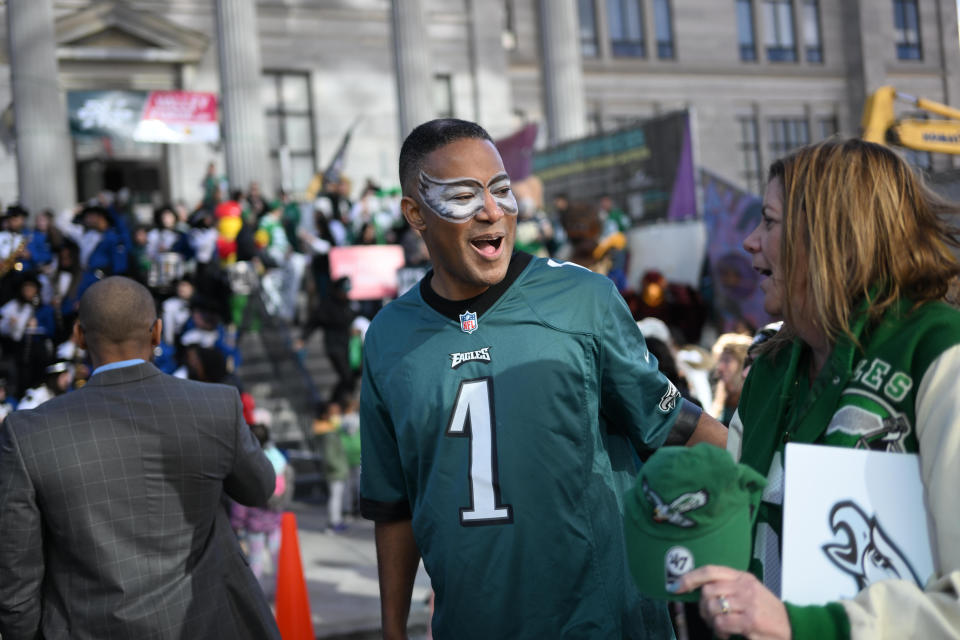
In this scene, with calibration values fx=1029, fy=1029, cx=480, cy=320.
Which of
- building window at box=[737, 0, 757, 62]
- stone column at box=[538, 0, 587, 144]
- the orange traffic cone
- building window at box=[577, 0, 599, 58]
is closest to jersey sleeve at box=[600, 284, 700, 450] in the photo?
the orange traffic cone

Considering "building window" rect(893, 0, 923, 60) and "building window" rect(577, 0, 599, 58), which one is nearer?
"building window" rect(577, 0, 599, 58)

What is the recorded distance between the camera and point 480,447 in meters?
2.84

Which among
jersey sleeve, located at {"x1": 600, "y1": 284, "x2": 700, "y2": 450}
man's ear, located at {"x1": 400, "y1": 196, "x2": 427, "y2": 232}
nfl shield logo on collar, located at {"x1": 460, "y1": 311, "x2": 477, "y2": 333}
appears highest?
man's ear, located at {"x1": 400, "y1": 196, "x2": 427, "y2": 232}

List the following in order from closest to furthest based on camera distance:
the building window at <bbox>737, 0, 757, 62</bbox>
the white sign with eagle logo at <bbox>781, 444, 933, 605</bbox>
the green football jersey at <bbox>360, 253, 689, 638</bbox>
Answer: the white sign with eagle logo at <bbox>781, 444, 933, 605</bbox> < the green football jersey at <bbox>360, 253, 689, 638</bbox> < the building window at <bbox>737, 0, 757, 62</bbox>

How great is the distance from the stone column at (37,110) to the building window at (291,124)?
7496mm

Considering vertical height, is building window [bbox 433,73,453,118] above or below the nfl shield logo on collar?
above

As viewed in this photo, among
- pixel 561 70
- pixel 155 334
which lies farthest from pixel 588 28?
pixel 155 334

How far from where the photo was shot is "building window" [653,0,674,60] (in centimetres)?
3829

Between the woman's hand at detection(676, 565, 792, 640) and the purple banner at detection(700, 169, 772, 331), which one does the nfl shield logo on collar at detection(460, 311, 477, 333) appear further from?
the purple banner at detection(700, 169, 772, 331)

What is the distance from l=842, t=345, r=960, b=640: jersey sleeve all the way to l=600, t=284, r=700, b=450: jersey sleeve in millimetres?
1116

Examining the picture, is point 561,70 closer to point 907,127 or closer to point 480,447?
point 907,127

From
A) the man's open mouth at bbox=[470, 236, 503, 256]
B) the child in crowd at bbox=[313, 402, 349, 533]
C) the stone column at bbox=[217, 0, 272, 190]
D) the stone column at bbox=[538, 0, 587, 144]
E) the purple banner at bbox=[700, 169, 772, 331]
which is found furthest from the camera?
the stone column at bbox=[538, 0, 587, 144]

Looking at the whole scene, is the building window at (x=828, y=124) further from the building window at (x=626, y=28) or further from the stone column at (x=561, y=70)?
the stone column at (x=561, y=70)

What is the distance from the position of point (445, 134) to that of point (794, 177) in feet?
4.24
